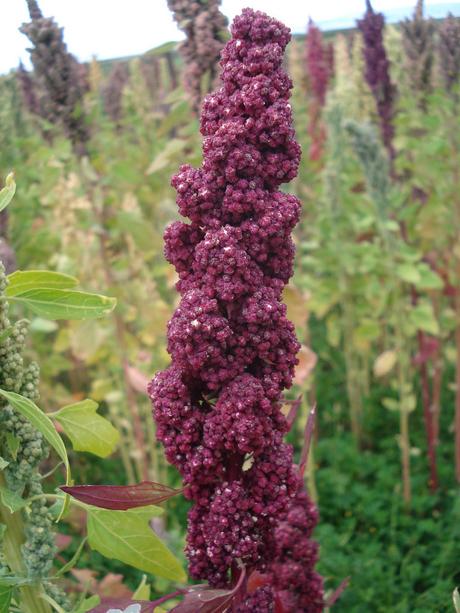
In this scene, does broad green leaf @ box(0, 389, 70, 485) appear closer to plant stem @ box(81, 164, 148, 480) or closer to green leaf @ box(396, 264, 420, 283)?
plant stem @ box(81, 164, 148, 480)

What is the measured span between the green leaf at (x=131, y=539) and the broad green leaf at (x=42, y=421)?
256 mm

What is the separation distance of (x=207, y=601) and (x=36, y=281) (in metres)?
0.57

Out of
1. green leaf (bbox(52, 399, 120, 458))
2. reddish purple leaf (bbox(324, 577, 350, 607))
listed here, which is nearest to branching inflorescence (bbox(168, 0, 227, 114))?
green leaf (bbox(52, 399, 120, 458))

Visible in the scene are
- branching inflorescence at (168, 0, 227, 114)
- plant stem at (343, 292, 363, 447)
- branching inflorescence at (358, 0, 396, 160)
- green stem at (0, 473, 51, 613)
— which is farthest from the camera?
plant stem at (343, 292, 363, 447)

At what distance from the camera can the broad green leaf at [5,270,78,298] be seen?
3.72 feet

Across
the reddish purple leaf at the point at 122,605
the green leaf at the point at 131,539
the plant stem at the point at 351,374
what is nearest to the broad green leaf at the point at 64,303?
the green leaf at the point at 131,539

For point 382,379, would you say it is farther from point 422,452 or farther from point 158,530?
point 158,530

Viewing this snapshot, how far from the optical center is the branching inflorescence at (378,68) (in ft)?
9.05

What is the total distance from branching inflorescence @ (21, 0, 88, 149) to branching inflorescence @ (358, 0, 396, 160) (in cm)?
115

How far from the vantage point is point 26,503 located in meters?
1.12

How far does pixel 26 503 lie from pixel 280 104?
0.75 m

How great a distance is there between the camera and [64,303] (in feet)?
3.67

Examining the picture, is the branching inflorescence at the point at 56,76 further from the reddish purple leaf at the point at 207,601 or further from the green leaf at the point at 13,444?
the reddish purple leaf at the point at 207,601

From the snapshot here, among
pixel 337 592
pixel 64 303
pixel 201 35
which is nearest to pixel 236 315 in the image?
pixel 64 303
